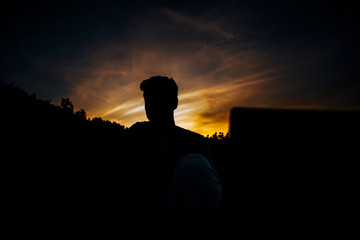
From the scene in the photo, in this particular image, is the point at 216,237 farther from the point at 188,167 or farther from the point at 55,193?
the point at 55,193

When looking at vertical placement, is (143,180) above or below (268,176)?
below

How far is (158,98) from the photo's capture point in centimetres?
237

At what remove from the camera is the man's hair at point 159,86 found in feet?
7.86

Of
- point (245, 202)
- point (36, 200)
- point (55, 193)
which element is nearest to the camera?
point (245, 202)

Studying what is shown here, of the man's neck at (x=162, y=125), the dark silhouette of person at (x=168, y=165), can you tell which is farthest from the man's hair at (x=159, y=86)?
the man's neck at (x=162, y=125)

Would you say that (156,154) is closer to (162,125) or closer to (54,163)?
(162,125)

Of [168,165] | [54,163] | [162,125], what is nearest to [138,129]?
[162,125]

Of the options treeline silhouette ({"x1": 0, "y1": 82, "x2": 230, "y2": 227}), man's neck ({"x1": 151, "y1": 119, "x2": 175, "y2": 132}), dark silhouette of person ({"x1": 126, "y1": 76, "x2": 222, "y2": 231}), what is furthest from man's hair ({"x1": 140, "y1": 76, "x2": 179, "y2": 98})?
treeline silhouette ({"x1": 0, "y1": 82, "x2": 230, "y2": 227})

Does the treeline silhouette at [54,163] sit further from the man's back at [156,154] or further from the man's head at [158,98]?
the man's head at [158,98]

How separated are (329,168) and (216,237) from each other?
74cm

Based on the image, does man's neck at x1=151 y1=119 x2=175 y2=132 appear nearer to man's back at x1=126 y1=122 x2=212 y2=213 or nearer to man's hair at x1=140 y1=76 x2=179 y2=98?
man's back at x1=126 y1=122 x2=212 y2=213

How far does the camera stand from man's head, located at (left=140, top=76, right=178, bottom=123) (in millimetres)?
2367

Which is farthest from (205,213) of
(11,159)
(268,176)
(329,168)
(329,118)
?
(11,159)

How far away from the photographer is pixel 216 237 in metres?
0.81
